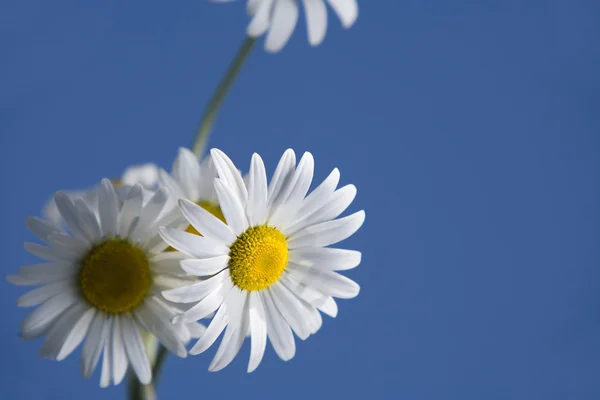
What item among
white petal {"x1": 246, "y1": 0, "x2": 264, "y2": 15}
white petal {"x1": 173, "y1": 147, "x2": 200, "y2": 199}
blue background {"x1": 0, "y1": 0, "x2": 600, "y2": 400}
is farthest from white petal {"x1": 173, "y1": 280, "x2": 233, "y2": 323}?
blue background {"x1": 0, "y1": 0, "x2": 600, "y2": 400}

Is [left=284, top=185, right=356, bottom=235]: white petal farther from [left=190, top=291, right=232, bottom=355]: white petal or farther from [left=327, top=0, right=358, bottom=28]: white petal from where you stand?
[left=327, top=0, right=358, bottom=28]: white petal

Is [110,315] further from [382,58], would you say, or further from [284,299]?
[382,58]

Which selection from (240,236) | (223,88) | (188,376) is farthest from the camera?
(188,376)

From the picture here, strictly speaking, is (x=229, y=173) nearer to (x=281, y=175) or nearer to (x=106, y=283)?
(x=281, y=175)

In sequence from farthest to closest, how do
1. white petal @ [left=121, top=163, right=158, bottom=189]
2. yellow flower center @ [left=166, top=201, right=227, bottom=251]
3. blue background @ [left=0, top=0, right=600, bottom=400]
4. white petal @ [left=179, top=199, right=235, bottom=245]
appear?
blue background @ [left=0, top=0, right=600, bottom=400], white petal @ [left=121, top=163, right=158, bottom=189], yellow flower center @ [left=166, top=201, right=227, bottom=251], white petal @ [left=179, top=199, right=235, bottom=245]

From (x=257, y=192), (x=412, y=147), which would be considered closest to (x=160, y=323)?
(x=257, y=192)

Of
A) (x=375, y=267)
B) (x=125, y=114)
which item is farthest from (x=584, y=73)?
(x=125, y=114)

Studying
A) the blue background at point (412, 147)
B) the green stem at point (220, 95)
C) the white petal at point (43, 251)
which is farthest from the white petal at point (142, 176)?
the blue background at point (412, 147)

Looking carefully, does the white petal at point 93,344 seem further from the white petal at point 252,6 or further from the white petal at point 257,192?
the white petal at point 252,6
